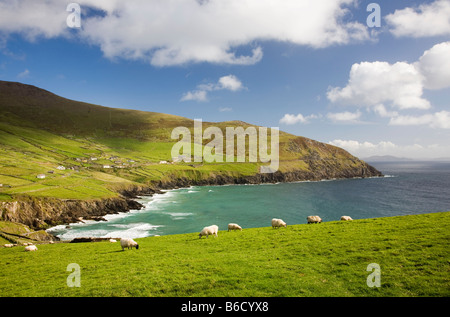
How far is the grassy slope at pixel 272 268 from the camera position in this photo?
43.1 feet

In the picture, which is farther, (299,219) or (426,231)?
(299,219)

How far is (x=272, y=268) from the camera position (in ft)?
53.7

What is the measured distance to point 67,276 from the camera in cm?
1866

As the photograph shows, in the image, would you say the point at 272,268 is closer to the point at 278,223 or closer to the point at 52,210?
the point at 278,223

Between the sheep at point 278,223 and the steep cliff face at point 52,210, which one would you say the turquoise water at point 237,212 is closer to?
the steep cliff face at point 52,210

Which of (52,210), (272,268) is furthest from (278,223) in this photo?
(52,210)

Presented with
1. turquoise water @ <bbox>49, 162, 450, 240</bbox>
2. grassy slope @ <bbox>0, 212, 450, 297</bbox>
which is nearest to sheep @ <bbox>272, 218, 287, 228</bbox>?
grassy slope @ <bbox>0, 212, 450, 297</bbox>

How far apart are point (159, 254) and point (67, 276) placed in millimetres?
7805

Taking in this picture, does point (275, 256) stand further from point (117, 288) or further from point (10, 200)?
point (10, 200)

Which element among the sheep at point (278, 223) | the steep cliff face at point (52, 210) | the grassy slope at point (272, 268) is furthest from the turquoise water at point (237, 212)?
the grassy slope at point (272, 268)

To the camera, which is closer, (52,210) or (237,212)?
(52,210)

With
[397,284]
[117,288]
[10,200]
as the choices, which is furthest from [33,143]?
[397,284]

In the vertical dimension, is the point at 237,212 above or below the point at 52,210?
below

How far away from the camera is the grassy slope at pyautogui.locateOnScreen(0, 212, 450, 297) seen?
13.1 metres
